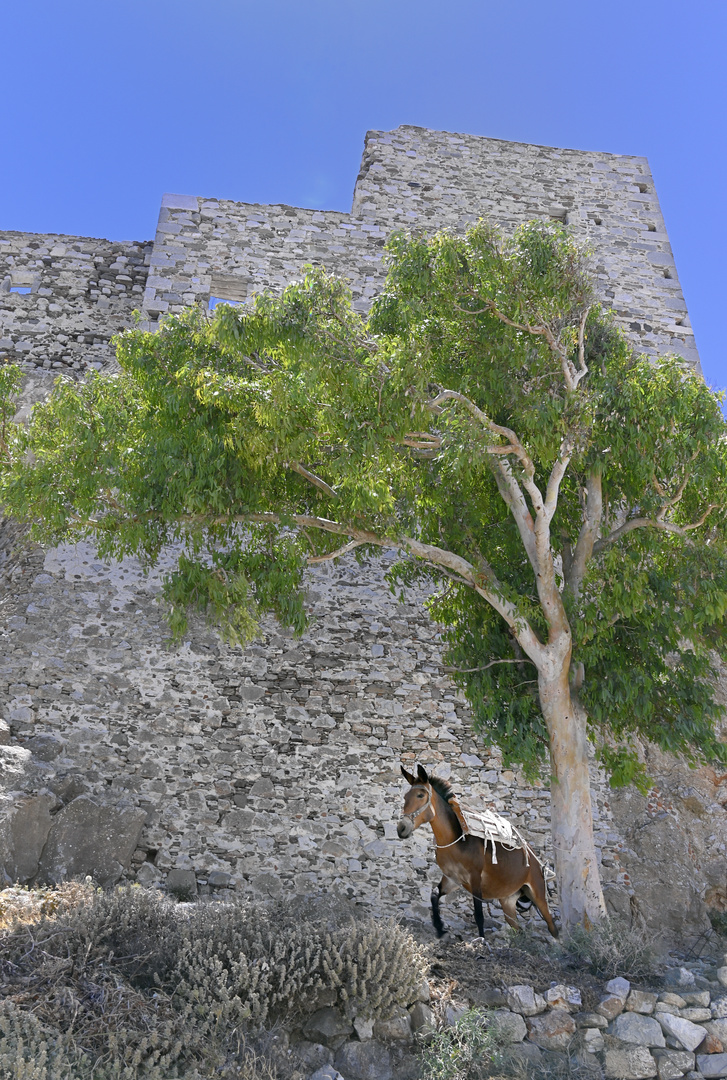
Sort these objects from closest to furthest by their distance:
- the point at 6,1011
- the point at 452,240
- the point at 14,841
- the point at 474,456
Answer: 1. the point at 6,1011
2. the point at 474,456
3. the point at 14,841
4. the point at 452,240

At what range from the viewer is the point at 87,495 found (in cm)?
753

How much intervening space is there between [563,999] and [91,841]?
449 centimetres

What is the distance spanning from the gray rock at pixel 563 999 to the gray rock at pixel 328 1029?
4.53 ft

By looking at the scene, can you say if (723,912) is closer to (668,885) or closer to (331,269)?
(668,885)

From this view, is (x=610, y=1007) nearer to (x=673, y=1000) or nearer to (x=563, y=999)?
(x=563, y=999)

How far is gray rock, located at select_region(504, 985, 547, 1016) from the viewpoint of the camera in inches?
214

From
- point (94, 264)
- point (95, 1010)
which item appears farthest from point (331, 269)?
point (95, 1010)

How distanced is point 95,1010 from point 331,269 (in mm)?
11775

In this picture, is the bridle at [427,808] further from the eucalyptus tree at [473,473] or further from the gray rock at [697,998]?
the gray rock at [697,998]

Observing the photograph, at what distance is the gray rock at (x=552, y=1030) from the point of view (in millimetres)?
5267

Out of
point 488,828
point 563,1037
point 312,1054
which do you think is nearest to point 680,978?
point 563,1037

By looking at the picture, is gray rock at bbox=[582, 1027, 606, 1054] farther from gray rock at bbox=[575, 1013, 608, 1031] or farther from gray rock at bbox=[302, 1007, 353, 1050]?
gray rock at bbox=[302, 1007, 353, 1050]

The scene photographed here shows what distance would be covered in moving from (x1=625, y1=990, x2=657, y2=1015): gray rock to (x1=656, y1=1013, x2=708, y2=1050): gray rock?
7cm

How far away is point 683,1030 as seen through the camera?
17.8ft
